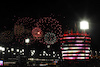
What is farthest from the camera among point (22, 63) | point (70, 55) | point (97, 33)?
point (97, 33)

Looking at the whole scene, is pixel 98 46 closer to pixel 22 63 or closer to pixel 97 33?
pixel 97 33

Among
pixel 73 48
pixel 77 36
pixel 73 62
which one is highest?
pixel 77 36

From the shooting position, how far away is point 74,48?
156ft

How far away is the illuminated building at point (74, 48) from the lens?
47000mm

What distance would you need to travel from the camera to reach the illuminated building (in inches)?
1850

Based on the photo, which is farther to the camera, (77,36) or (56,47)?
(56,47)

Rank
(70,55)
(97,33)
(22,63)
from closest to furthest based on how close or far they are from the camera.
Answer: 1. (22,63)
2. (70,55)
3. (97,33)

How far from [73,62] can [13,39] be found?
153 feet

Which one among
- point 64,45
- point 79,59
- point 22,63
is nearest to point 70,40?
point 64,45

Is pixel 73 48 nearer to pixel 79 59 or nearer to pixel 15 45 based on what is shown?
pixel 79 59

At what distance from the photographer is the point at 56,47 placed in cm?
9056

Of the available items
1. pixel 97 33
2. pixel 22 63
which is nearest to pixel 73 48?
pixel 22 63

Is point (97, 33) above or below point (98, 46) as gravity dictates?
above

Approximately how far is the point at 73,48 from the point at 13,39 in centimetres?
4626
